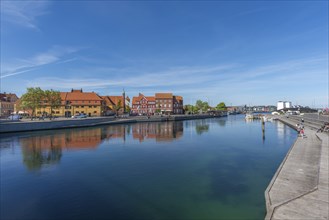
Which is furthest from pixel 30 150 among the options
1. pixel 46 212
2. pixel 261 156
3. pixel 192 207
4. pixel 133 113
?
pixel 133 113

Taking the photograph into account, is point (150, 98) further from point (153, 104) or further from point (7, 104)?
point (7, 104)

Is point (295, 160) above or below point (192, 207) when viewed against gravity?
above

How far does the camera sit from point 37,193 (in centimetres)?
1544

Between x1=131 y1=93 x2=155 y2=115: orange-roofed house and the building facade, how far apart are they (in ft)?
218

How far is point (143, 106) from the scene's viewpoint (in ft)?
433

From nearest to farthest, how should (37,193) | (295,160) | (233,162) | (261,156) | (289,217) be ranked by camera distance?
(289,217)
(37,193)
(295,160)
(233,162)
(261,156)

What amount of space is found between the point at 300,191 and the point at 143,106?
401 ft

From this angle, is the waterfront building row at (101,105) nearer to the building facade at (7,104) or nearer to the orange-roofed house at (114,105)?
the orange-roofed house at (114,105)

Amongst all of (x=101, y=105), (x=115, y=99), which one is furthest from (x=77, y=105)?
(x=115, y=99)

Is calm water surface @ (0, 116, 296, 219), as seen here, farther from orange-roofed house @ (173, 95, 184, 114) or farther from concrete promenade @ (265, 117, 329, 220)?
orange-roofed house @ (173, 95, 184, 114)

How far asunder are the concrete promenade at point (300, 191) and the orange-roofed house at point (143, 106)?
115 metres

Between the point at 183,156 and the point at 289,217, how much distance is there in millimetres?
19168

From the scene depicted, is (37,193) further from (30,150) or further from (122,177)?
(30,150)

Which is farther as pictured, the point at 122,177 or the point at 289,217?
the point at 122,177
